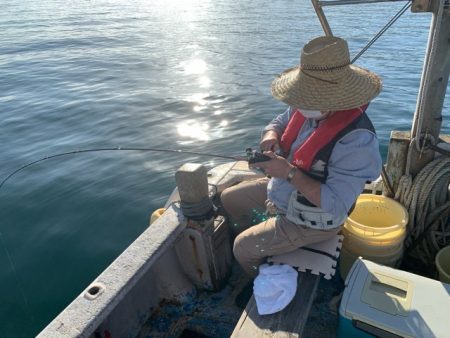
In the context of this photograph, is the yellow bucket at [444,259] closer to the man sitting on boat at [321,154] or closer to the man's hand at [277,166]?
the man sitting on boat at [321,154]

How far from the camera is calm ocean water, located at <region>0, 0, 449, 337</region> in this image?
5.54 meters

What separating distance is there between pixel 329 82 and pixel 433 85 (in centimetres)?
120

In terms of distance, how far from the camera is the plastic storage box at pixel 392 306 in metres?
2.38

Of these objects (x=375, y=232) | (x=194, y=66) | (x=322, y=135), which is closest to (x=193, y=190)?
(x=322, y=135)

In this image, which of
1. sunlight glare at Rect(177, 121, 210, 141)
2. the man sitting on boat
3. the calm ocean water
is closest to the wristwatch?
the man sitting on boat

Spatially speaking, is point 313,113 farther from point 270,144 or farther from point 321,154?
point 270,144

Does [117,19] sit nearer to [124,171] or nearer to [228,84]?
[228,84]

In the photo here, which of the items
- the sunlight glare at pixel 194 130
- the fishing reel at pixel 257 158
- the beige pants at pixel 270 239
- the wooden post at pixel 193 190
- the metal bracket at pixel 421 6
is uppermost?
the metal bracket at pixel 421 6

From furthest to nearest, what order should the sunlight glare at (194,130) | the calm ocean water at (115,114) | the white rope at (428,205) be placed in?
the sunlight glare at (194,130), the calm ocean water at (115,114), the white rope at (428,205)

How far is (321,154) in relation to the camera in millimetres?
2654

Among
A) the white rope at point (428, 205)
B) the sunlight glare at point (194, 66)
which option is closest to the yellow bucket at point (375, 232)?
the white rope at point (428, 205)

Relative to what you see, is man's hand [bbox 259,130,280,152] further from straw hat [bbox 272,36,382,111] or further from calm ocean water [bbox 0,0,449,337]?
calm ocean water [bbox 0,0,449,337]

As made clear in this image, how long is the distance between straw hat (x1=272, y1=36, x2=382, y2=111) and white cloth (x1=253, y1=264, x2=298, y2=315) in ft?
4.00

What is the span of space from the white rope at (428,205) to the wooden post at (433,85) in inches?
5.2
